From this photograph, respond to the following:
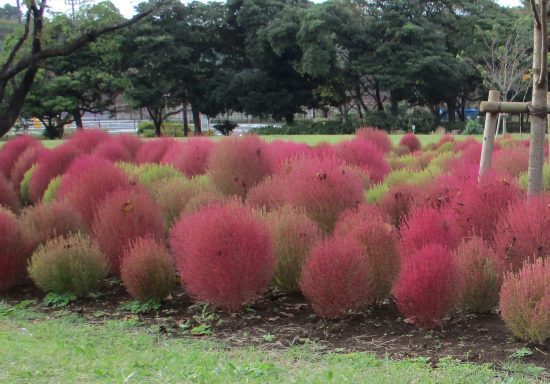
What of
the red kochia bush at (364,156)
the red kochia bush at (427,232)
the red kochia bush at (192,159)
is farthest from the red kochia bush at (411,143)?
the red kochia bush at (427,232)

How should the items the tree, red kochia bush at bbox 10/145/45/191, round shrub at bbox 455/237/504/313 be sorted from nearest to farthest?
1. round shrub at bbox 455/237/504/313
2. red kochia bush at bbox 10/145/45/191
3. the tree

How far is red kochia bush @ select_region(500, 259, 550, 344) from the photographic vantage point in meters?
3.89

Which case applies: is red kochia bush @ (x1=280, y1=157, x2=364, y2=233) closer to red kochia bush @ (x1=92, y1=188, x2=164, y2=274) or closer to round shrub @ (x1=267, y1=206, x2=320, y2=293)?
round shrub @ (x1=267, y1=206, x2=320, y2=293)

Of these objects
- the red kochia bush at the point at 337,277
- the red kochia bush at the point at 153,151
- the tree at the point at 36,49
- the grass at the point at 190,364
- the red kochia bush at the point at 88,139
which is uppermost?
the tree at the point at 36,49

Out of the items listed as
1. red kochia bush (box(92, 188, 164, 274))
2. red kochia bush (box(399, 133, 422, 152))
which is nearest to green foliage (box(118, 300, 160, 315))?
red kochia bush (box(92, 188, 164, 274))

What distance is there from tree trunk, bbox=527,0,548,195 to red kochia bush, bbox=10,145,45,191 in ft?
26.2

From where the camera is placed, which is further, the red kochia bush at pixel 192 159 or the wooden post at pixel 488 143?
the red kochia bush at pixel 192 159

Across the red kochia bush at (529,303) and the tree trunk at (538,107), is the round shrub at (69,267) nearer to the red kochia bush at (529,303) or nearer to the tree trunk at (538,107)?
the red kochia bush at (529,303)

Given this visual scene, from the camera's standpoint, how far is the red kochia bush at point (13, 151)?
41.0 feet

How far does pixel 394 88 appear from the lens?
3762 centimetres

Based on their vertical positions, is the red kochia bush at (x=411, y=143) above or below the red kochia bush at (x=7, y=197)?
above

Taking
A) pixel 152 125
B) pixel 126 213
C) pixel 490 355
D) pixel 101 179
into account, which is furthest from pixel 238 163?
pixel 152 125

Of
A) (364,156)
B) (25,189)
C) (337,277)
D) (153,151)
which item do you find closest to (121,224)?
(337,277)

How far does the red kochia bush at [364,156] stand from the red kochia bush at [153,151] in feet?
11.1
